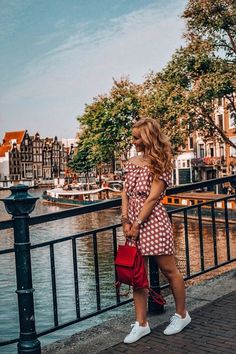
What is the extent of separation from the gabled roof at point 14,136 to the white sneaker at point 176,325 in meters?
120

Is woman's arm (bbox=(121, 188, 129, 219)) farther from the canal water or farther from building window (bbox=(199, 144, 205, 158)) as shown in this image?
building window (bbox=(199, 144, 205, 158))

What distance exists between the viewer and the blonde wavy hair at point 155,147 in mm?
3764

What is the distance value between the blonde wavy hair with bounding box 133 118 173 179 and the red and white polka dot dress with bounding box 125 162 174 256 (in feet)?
0.17

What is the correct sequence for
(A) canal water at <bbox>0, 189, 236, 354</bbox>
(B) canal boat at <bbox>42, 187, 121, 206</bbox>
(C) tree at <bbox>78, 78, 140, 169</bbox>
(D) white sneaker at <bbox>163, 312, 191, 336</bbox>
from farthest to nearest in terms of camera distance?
(B) canal boat at <bbox>42, 187, 121, 206</bbox> < (C) tree at <bbox>78, 78, 140, 169</bbox> < (A) canal water at <bbox>0, 189, 236, 354</bbox> < (D) white sneaker at <bbox>163, 312, 191, 336</bbox>

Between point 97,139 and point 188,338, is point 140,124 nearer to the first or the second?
point 188,338

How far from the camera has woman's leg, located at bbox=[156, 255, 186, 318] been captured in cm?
392

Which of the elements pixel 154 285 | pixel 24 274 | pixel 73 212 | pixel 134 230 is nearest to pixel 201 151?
pixel 154 285

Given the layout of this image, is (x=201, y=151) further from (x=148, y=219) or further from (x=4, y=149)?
(x=4, y=149)

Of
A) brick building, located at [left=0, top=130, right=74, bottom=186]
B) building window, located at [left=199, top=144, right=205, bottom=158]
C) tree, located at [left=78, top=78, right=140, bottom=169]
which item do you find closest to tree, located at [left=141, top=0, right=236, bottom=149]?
tree, located at [left=78, top=78, right=140, bottom=169]

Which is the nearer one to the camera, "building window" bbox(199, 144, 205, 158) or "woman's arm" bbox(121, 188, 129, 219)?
"woman's arm" bbox(121, 188, 129, 219)

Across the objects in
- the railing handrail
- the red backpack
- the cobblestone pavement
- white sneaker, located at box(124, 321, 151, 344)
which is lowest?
the cobblestone pavement

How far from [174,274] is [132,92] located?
41.7 metres

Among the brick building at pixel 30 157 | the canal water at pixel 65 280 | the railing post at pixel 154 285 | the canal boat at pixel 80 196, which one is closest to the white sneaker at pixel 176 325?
the railing post at pixel 154 285

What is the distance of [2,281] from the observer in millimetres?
14148
